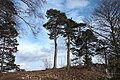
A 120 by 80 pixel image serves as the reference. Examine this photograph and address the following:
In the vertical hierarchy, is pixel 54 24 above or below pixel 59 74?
above

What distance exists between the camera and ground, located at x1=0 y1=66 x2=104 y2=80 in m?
31.8

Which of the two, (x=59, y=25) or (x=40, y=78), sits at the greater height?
(x=59, y=25)

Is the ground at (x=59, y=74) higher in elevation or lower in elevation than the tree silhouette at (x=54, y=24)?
lower

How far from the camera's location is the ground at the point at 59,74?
1251 inches

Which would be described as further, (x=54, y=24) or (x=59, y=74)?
(x=54, y=24)

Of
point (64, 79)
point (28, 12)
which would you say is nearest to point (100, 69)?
point (64, 79)

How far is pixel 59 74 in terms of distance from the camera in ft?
115

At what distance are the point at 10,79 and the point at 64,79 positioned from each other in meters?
6.82

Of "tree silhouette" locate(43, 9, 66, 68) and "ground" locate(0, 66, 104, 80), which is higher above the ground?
"tree silhouette" locate(43, 9, 66, 68)

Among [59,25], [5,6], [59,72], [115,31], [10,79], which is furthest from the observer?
[59,25]

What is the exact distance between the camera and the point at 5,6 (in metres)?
14.4

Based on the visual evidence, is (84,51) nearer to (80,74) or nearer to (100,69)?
(100,69)

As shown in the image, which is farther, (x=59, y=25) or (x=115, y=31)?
(x=59, y=25)

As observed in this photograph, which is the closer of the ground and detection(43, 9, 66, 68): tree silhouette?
the ground
